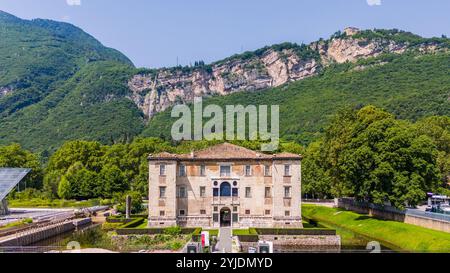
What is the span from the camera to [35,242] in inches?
1706

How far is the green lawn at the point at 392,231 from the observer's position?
35.6 metres

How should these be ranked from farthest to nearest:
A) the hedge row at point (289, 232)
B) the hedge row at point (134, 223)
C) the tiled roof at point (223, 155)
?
1. the tiled roof at point (223, 155)
2. the hedge row at point (134, 223)
3. the hedge row at point (289, 232)

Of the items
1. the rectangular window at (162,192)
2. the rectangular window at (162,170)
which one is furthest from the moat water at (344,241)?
the rectangular window at (162,170)

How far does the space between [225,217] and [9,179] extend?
3017 cm

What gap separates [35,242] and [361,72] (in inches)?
6222

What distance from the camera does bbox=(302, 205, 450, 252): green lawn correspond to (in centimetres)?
3556

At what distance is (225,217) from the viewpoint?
50656 millimetres

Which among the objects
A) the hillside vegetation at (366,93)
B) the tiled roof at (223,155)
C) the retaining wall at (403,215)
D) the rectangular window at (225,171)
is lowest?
the retaining wall at (403,215)

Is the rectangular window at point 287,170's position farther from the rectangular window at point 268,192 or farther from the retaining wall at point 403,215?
the retaining wall at point 403,215

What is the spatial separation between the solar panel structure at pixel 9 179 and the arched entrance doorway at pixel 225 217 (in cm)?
2800

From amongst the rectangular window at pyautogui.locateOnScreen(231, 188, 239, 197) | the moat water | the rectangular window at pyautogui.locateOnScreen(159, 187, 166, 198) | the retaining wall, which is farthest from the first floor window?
the retaining wall

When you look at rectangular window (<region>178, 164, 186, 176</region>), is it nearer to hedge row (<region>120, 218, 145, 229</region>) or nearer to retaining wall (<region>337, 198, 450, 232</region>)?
hedge row (<region>120, 218, 145, 229</region>)

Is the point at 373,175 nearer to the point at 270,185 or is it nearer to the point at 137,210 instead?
the point at 270,185
